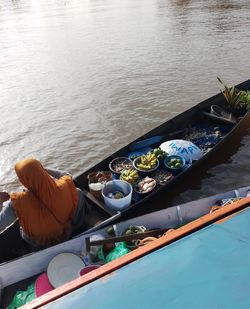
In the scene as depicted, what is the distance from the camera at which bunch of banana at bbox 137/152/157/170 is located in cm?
603

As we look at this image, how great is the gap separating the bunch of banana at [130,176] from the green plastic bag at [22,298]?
2417 millimetres

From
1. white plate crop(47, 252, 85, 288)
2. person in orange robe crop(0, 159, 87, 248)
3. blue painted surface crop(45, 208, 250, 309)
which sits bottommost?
white plate crop(47, 252, 85, 288)

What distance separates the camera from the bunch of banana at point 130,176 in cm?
565

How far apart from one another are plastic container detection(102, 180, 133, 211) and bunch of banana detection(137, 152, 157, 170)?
792 millimetres

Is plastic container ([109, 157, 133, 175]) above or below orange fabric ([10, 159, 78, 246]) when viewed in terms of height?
below

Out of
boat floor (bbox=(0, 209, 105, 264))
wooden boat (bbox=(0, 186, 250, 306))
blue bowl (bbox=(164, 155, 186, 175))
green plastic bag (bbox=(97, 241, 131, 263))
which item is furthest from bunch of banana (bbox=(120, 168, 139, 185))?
green plastic bag (bbox=(97, 241, 131, 263))

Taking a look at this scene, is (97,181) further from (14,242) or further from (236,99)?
(236,99)

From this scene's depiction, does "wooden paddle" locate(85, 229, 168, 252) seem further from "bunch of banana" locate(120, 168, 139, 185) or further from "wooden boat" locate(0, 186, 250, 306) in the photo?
"bunch of banana" locate(120, 168, 139, 185)

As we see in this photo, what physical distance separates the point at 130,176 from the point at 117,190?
404mm

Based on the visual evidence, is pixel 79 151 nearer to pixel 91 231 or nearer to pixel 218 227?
pixel 91 231

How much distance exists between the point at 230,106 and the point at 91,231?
5310 mm

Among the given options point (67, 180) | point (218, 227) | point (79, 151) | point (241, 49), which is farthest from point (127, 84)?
point (218, 227)

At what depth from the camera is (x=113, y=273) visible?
6.76 ft

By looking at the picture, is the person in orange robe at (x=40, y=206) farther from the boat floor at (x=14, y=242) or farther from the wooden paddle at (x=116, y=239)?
the wooden paddle at (x=116, y=239)
